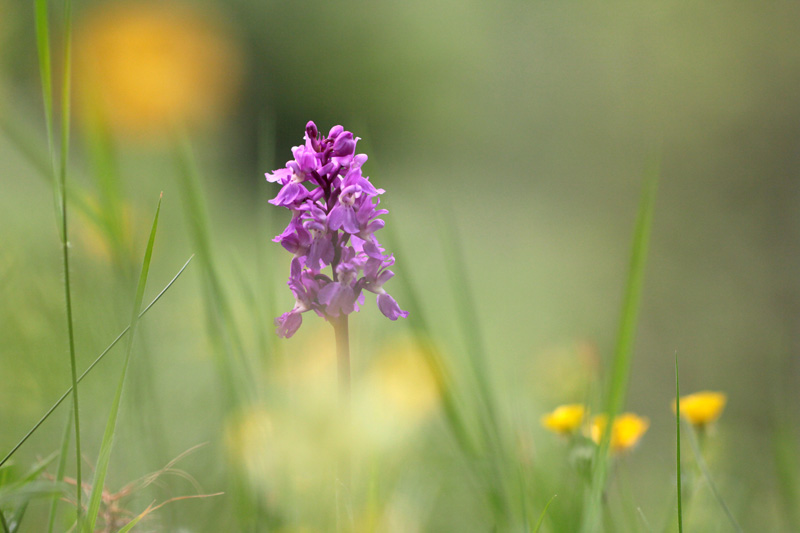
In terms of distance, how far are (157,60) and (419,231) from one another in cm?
142

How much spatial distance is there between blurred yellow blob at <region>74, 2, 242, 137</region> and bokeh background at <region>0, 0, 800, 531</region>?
0.02 m

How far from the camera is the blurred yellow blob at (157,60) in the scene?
2650 millimetres

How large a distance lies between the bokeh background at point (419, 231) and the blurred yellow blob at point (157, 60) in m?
0.02

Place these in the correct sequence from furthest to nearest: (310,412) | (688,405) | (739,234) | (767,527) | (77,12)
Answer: (77,12) < (739,234) < (767,527) < (310,412) < (688,405)

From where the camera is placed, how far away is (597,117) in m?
3.88

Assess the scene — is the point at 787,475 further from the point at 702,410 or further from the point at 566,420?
the point at 566,420

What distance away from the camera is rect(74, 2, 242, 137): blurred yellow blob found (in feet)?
8.70

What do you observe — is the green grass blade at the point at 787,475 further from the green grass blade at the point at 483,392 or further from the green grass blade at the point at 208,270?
the green grass blade at the point at 208,270

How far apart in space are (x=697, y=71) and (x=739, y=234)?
108cm

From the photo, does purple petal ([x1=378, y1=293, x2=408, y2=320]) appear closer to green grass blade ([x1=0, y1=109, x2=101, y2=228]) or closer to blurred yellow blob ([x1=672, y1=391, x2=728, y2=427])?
green grass blade ([x1=0, y1=109, x2=101, y2=228])

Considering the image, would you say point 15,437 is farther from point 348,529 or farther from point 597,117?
point 597,117

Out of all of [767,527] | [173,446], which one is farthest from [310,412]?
[767,527]

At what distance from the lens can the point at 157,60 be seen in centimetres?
299

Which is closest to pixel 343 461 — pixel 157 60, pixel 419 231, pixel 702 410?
pixel 702 410
